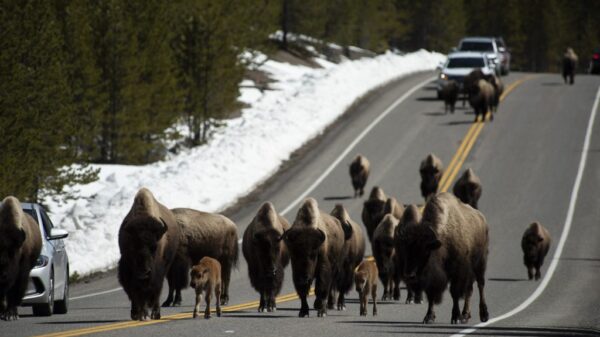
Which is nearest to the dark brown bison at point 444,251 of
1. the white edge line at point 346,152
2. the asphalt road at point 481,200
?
the asphalt road at point 481,200

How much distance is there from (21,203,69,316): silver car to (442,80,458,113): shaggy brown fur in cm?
3286

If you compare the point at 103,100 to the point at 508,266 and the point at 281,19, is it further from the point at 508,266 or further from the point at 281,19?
the point at 281,19

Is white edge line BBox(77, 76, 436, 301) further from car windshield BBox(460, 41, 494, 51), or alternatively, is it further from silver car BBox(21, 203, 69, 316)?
car windshield BBox(460, 41, 494, 51)

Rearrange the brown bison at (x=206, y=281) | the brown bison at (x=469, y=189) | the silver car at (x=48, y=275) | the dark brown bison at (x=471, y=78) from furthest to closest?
the dark brown bison at (x=471, y=78) < the brown bison at (x=469, y=189) < the silver car at (x=48, y=275) < the brown bison at (x=206, y=281)

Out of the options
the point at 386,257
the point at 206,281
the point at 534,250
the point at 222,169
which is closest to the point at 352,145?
the point at 222,169

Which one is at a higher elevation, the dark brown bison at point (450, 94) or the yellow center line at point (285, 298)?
the dark brown bison at point (450, 94)

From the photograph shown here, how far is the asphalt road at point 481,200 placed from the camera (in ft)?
51.1

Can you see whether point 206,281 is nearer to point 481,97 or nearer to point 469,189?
point 469,189

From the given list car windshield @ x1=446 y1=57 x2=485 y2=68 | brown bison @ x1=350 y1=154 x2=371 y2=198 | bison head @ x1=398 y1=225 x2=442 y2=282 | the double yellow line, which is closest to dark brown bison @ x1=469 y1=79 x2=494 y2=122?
the double yellow line

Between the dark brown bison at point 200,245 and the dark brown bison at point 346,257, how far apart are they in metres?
1.82

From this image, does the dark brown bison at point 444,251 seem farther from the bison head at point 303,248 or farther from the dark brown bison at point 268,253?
the dark brown bison at point 268,253

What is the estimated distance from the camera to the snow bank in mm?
27359

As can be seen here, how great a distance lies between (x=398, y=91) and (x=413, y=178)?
20.3 m

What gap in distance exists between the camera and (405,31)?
12744cm
